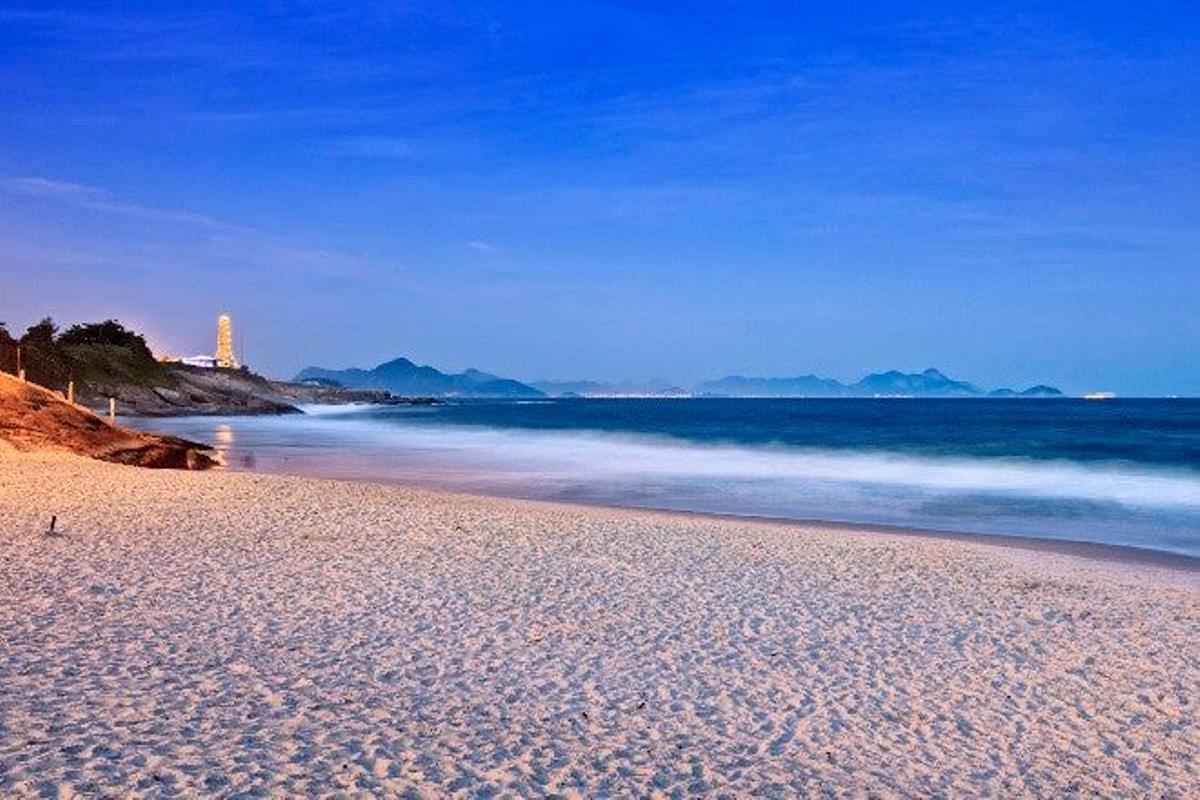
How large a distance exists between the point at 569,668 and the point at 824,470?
3345cm

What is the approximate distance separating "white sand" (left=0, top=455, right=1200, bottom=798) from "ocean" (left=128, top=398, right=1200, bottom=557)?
9625mm

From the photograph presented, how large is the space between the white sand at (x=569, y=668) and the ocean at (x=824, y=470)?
9.62 meters

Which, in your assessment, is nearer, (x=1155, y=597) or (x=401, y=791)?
(x=401, y=791)

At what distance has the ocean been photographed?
2584cm

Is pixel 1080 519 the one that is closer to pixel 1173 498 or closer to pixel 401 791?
pixel 1173 498

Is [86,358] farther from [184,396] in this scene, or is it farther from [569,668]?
[569,668]

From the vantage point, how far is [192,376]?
106875 mm

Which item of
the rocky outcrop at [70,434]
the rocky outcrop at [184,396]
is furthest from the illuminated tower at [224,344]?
the rocky outcrop at [70,434]

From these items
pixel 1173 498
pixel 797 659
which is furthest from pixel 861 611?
pixel 1173 498

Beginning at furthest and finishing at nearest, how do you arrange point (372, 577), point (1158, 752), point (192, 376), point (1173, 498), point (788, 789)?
1. point (192, 376)
2. point (1173, 498)
3. point (372, 577)
4. point (1158, 752)
5. point (788, 789)

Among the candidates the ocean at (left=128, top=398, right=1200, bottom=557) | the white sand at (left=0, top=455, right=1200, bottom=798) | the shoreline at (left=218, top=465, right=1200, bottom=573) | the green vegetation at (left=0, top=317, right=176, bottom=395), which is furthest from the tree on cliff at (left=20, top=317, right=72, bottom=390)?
the white sand at (left=0, top=455, right=1200, bottom=798)

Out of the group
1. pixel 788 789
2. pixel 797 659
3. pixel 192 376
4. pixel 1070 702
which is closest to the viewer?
pixel 788 789

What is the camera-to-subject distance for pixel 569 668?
29.8ft

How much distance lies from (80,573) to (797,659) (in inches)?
333
